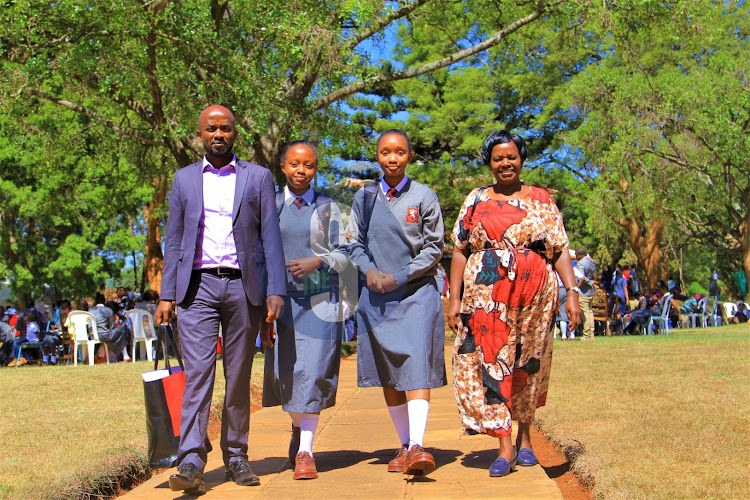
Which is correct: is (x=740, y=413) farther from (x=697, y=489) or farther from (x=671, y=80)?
(x=671, y=80)

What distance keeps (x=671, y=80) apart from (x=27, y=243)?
26.0 m

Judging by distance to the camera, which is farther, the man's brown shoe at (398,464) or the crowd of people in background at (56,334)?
the crowd of people in background at (56,334)

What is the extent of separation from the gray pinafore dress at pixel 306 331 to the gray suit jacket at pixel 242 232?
0.73ft

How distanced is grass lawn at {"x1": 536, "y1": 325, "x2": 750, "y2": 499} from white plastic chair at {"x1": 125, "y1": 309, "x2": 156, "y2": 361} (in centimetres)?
859

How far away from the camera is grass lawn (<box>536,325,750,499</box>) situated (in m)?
4.40

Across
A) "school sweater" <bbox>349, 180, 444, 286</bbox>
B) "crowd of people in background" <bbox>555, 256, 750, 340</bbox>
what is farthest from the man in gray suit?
"crowd of people in background" <bbox>555, 256, 750, 340</bbox>

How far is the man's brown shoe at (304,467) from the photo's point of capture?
4.81 metres

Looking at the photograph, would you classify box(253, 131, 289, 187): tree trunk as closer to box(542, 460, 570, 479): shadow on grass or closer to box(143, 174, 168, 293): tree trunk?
box(542, 460, 570, 479): shadow on grass

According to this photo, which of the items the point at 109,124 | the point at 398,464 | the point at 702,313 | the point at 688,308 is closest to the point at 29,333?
the point at 109,124

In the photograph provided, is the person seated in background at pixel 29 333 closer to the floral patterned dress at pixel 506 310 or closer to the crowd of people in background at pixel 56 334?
the crowd of people in background at pixel 56 334

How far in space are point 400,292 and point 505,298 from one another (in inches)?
23.1

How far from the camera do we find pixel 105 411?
7.61 metres

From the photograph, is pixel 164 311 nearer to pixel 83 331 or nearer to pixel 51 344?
pixel 83 331

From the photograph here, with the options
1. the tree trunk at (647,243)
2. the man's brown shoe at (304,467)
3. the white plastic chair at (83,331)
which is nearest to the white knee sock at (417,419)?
the man's brown shoe at (304,467)
